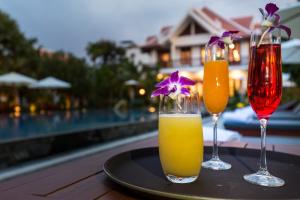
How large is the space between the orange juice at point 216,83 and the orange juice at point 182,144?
32cm

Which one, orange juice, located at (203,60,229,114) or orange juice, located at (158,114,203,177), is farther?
orange juice, located at (203,60,229,114)

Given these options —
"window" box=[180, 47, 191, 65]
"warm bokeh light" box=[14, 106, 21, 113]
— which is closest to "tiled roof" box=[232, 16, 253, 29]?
"window" box=[180, 47, 191, 65]

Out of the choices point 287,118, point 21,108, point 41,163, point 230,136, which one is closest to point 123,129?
point 41,163

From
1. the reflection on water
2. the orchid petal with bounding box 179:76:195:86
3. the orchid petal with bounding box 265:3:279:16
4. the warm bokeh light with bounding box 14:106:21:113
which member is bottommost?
the reflection on water

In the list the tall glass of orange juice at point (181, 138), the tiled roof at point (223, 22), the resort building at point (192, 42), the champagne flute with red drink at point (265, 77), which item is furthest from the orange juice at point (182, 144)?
the tiled roof at point (223, 22)

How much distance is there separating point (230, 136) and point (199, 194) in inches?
84.3

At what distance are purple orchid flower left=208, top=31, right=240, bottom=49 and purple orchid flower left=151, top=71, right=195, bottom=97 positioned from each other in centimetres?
35

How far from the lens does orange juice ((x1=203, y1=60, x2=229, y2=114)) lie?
4.31 ft

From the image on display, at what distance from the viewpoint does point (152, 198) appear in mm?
934

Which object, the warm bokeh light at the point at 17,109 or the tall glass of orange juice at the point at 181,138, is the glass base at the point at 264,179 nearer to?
the tall glass of orange juice at the point at 181,138

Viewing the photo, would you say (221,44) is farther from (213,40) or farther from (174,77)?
(174,77)

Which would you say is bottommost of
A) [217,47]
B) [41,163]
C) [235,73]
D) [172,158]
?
[41,163]

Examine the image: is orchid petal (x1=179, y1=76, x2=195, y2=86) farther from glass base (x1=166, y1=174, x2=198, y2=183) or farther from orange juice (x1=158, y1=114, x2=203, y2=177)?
glass base (x1=166, y1=174, x2=198, y2=183)

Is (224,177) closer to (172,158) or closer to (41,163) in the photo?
(172,158)
